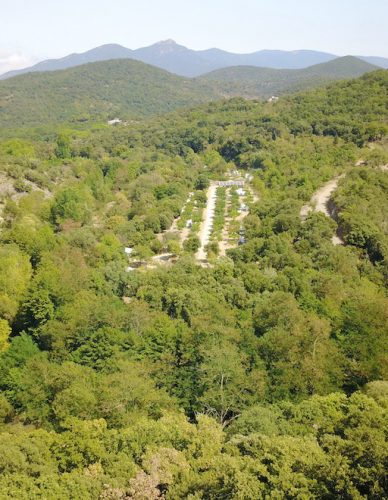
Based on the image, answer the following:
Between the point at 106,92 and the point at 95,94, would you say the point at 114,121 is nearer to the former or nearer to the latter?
the point at 95,94

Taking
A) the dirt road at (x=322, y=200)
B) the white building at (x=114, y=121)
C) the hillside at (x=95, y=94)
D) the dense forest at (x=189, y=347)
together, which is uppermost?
the hillside at (x=95, y=94)

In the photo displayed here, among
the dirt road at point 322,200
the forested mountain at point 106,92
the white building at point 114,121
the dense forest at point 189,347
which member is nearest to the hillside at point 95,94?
the forested mountain at point 106,92

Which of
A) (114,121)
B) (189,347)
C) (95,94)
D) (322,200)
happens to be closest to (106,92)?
(95,94)

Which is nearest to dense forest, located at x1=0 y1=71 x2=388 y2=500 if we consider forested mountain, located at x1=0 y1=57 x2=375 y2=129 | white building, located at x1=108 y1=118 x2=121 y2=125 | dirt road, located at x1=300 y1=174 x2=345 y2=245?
dirt road, located at x1=300 y1=174 x2=345 y2=245

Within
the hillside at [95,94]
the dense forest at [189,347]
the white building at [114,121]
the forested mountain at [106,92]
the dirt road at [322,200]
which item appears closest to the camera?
the dense forest at [189,347]

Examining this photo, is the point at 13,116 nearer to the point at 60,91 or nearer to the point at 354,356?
the point at 60,91

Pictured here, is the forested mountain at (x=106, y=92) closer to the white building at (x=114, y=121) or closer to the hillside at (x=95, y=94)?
the hillside at (x=95, y=94)

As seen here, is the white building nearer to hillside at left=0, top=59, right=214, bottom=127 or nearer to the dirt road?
hillside at left=0, top=59, right=214, bottom=127

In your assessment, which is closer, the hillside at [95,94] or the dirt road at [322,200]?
the dirt road at [322,200]
